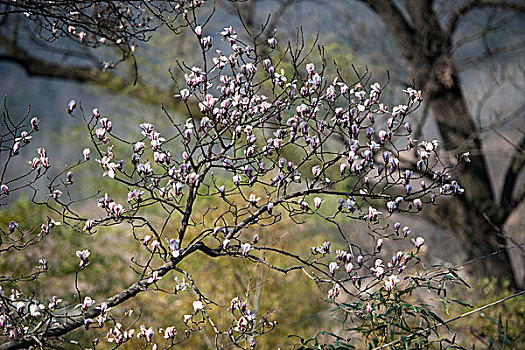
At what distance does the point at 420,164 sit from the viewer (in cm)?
137

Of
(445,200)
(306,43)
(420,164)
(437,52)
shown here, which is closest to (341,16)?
(306,43)

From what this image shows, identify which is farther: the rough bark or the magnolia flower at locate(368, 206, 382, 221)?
the rough bark

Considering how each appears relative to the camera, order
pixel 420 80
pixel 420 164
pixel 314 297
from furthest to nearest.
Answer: pixel 420 80, pixel 314 297, pixel 420 164

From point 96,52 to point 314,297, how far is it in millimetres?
2800

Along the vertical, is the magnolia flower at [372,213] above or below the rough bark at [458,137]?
below

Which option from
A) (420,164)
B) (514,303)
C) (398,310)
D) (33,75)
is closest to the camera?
(420,164)

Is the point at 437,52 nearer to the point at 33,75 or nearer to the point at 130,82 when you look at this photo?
the point at 130,82

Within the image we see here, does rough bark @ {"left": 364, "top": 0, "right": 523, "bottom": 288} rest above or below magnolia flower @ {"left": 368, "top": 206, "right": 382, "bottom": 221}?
above

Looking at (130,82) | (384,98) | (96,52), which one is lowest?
(384,98)

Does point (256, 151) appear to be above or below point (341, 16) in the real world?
below

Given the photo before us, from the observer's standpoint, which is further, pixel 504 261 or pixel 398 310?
pixel 504 261

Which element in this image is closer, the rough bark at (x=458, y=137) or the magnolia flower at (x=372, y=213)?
the magnolia flower at (x=372, y=213)

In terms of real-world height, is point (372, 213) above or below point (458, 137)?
below

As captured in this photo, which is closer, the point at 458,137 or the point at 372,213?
the point at 372,213
